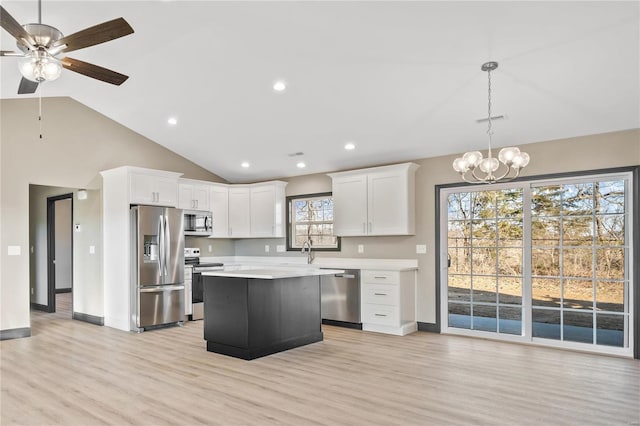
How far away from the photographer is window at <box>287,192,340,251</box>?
7.17m

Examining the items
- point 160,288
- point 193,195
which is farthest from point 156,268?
point 193,195

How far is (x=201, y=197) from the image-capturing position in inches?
289

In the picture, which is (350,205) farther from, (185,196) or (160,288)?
(160,288)

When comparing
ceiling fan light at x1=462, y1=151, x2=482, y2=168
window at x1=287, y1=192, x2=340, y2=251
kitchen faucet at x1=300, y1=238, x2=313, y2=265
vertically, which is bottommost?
kitchen faucet at x1=300, y1=238, x2=313, y2=265

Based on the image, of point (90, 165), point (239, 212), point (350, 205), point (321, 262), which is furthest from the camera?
point (239, 212)

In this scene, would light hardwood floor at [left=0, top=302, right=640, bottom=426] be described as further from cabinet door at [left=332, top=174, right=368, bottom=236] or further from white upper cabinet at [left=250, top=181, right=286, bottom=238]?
white upper cabinet at [left=250, top=181, right=286, bottom=238]

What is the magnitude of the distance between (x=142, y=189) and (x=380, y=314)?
3.74 m

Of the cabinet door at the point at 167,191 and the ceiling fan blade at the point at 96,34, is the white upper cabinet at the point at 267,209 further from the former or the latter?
the ceiling fan blade at the point at 96,34

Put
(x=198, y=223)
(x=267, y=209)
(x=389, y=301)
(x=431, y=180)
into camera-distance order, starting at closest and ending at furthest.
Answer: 1. (x=389, y=301)
2. (x=431, y=180)
3. (x=198, y=223)
4. (x=267, y=209)

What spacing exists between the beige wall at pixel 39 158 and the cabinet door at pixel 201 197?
848 millimetres

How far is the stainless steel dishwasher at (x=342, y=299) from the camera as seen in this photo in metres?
6.07

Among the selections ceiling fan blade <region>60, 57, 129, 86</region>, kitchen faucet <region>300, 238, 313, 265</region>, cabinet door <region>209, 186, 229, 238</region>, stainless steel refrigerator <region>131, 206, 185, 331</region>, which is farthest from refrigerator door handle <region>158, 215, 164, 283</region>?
ceiling fan blade <region>60, 57, 129, 86</region>

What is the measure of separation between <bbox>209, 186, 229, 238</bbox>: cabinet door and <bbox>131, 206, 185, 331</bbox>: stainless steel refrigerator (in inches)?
46.0

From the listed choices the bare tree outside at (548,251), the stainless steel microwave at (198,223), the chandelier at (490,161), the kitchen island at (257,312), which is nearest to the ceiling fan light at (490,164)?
the chandelier at (490,161)
